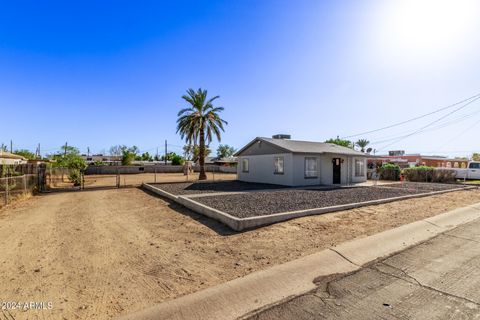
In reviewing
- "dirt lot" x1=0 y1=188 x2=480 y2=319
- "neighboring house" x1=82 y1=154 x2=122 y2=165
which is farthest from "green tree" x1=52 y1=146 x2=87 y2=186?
"dirt lot" x1=0 y1=188 x2=480 y2=319

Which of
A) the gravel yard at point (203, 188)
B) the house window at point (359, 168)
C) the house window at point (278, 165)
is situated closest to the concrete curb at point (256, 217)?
the gravel yard at point (203, 188)

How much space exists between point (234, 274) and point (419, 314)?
2.61 m

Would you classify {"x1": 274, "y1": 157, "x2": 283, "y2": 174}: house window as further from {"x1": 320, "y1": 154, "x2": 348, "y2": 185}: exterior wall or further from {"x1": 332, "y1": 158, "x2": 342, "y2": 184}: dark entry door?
{"x1": 332, "y1": 158, "x2": 342, "y2": 184}: dark entry door

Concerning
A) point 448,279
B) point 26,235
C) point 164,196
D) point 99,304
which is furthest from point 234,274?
point 164,196

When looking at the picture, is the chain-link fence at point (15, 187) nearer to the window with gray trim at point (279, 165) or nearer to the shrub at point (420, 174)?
the window with gray trim at point (279, 165)

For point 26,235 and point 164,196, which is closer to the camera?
point 26,235

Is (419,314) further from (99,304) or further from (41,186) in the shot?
(41,186)

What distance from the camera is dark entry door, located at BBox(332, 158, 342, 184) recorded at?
20.1 metres

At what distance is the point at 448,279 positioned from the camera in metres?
4.23

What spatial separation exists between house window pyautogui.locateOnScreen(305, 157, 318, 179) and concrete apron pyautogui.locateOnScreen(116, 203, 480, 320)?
11904mm

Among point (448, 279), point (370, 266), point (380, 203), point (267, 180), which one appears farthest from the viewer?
point (267, 180)

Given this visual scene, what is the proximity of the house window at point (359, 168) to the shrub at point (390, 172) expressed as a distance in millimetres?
4729

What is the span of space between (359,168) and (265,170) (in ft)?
26.3

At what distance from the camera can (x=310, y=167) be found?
18.8 metres
